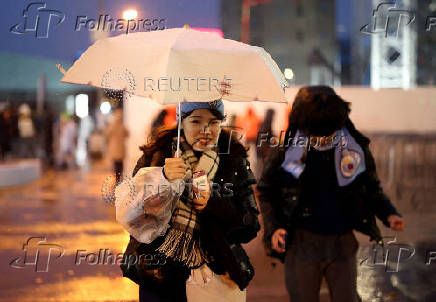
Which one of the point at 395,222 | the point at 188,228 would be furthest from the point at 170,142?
the point at 395,222

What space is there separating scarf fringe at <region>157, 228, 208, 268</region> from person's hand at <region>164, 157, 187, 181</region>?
0.35m

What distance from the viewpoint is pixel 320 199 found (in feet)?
12.9

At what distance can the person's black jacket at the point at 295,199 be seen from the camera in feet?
13.0

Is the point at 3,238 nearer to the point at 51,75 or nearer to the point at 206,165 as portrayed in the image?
the point at 206,165

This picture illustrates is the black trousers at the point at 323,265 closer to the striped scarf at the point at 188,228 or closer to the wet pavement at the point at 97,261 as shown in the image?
the wet pavement at the point at 97,261

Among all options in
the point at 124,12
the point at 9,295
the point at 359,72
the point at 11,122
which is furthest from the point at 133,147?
the point at 359,72

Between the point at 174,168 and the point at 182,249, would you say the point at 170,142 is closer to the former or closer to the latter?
the point at 174,168

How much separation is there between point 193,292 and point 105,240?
18.7 ft

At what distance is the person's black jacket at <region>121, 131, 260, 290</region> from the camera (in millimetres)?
3275

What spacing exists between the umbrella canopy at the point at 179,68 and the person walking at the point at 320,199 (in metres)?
0.66

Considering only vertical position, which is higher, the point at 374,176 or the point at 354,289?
the point at 374,176

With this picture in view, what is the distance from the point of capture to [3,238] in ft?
29.1

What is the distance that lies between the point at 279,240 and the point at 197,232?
0.78 meters

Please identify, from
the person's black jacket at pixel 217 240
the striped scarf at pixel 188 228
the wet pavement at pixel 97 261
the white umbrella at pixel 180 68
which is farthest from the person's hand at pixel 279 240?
the white umbrella at pixel 180 68
